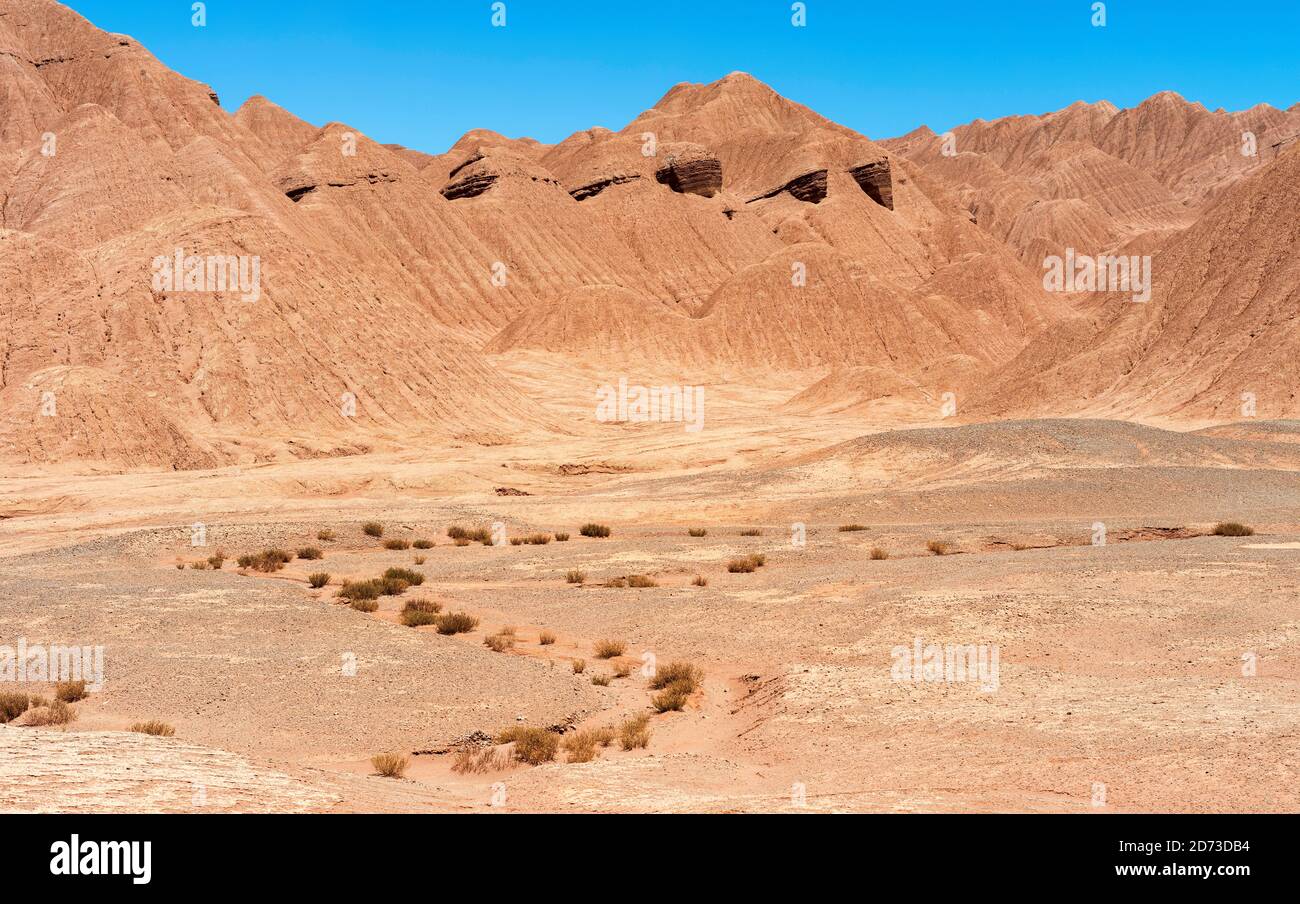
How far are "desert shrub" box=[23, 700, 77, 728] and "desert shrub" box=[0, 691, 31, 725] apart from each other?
97 millimetres

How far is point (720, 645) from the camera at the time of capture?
15.0 metres

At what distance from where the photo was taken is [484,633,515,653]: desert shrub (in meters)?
14.8

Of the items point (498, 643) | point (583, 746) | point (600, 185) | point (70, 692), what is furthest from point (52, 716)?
point (600, 185)

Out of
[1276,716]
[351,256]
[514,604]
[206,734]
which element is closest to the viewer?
[1276,716]

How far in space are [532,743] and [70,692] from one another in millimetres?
5158

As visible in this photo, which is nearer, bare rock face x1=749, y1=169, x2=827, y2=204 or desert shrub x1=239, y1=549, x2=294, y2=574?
desert shrub x1=239, y1=549, x2=294, y2=574

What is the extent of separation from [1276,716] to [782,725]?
442 centimetres

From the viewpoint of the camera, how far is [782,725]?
1105 centimetres

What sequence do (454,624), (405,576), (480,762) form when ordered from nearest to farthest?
(480,762) < (454,624) < (405,576)

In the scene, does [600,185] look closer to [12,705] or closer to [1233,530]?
[1233,530]

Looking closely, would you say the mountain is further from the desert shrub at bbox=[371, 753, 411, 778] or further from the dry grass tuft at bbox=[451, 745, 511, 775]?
the desert shrub at bbox=[371, 753, 411, 778]

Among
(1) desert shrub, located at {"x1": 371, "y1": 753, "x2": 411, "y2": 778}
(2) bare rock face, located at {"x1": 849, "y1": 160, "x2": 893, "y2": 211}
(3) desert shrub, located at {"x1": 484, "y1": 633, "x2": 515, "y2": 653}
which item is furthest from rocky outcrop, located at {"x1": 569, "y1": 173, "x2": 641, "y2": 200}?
(1) desert shrub, located at {"x1": 371, "y1": 753, "x2": 411, "y2": 778}
